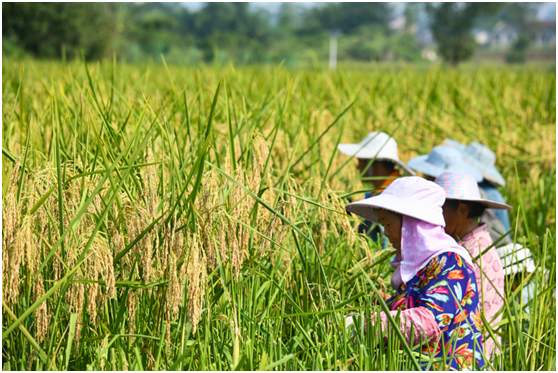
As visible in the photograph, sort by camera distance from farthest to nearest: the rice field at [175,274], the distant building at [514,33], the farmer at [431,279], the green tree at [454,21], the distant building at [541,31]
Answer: the distant building at [514,33] < the distant building at [541,31] < the green tree at [454,21] < the farmer at [431,279] < the rice field at [175,274]

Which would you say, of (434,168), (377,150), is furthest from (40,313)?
(434,168)

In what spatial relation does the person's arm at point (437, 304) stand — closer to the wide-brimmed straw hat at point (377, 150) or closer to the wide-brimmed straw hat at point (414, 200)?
the wide-brimmed straw hat at point (414, 200)

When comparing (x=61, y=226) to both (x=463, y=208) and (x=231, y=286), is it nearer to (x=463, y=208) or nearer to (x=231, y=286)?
(x=231, y=286)

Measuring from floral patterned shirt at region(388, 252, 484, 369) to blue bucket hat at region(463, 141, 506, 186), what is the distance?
2.20 m

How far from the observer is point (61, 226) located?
2555 mm

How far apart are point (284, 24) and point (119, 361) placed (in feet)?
243

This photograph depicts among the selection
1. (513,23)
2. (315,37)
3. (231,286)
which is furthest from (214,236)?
(513,23)

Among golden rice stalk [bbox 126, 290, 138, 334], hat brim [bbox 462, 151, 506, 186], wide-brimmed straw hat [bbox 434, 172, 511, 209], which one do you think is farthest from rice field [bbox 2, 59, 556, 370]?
hat brim [bbox 462, 151, 506, 186]

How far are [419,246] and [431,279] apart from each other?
97 mm

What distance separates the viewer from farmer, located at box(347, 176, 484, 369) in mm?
2707

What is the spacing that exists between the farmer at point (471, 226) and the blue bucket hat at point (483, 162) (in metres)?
1.41

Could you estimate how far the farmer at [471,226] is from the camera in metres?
3.32

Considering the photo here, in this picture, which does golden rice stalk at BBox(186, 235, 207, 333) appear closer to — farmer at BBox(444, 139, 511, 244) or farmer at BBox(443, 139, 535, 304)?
farmer at BBox(443, 139, 535, 304)

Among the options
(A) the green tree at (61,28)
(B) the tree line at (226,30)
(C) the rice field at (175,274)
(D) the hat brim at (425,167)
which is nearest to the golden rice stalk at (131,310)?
(C) the rice field at (175,274)
